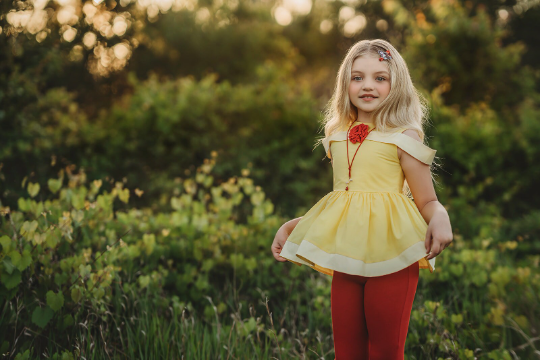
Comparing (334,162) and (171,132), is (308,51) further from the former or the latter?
(334,162)

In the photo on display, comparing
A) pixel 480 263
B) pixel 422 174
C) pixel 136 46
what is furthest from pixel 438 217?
pixel 136 46

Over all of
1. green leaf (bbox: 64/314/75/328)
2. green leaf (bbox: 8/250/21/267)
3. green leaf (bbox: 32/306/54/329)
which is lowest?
green leaf (bbox: 64/314/75/328)

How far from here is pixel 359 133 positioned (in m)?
1.80

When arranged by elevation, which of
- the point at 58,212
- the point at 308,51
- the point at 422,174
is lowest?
the point at 58,212

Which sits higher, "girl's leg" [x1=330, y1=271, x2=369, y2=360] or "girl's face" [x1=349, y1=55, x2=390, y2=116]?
"girl's face" [x1=349, y1=55, x2=390, y2=116]

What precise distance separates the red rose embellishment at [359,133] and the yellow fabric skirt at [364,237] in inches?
8.4

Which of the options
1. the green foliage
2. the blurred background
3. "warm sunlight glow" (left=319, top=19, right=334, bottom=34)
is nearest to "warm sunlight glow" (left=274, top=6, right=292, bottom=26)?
"warm sunlight glow" (left=319, top=19, right=334, bottom=34)

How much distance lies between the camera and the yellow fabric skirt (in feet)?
5.22

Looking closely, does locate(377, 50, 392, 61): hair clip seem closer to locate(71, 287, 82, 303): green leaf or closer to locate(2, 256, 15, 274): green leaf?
locate(71, 287, 82, 303): green leaf

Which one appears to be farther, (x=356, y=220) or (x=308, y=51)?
(x=308, y=51)

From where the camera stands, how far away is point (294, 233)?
5.94ft

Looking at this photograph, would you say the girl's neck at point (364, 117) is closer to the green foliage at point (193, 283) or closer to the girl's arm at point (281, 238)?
the girl's arm at point (281, 238)

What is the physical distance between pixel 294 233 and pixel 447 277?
182 centimetres

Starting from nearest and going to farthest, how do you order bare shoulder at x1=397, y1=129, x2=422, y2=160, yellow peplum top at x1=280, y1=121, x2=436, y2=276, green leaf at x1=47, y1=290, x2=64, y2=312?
yellow peplum top at x1=280, y1=121, x2=436, y2=276 → bare shoulder at x1=397, y1=129, x2=422, y2=160 → green leaf at x1=47, y1=290, x2=64, y2=312
